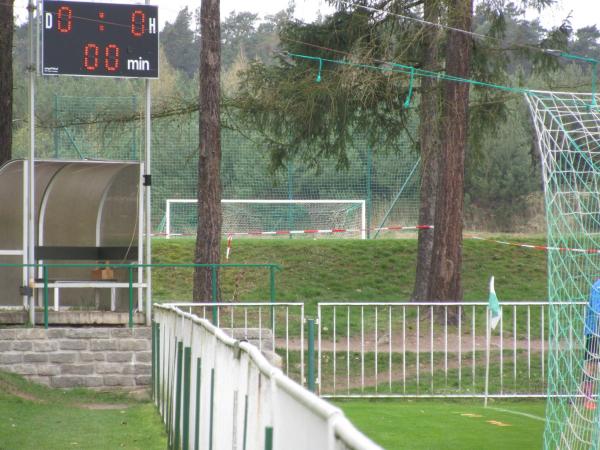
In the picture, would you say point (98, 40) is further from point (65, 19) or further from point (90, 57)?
point (65, 19)

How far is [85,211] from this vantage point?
17.9 meters

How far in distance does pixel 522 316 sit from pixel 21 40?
2148 inches

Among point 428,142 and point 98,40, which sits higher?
point 98,40

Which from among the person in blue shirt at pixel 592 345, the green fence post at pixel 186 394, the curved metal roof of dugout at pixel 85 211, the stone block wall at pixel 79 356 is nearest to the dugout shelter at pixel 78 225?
the curved metal roof of dugout at pixel 85 211

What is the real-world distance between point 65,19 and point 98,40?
0.51 meters

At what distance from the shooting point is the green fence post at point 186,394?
7.73m

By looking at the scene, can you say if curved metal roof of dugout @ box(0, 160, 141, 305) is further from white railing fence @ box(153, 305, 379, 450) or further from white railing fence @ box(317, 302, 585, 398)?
white railing fence @ box(153, 305, 379, 450)

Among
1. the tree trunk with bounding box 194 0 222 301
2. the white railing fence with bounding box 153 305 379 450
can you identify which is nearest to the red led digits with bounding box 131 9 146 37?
the tree trunk with bounding box 194 0 222 301

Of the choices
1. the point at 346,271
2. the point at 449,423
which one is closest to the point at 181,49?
the point at 346,271

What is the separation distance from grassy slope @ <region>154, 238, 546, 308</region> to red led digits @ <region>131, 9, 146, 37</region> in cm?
804

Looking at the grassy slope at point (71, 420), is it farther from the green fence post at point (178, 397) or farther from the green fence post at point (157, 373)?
the green fence post at point (178, 397)

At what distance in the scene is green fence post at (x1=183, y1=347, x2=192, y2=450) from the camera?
7.73m

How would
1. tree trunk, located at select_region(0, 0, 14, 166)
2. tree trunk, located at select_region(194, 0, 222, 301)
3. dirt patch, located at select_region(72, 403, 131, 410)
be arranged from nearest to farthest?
dirt patch, located at select_region(72, 403, 131, 410)
tree trunk, located at select_region(194, 0, 222, 301)
tree trunk, located at select_region(0, 0, 14, 166)

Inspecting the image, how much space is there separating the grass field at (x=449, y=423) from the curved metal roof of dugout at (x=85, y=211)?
538 centimetres
